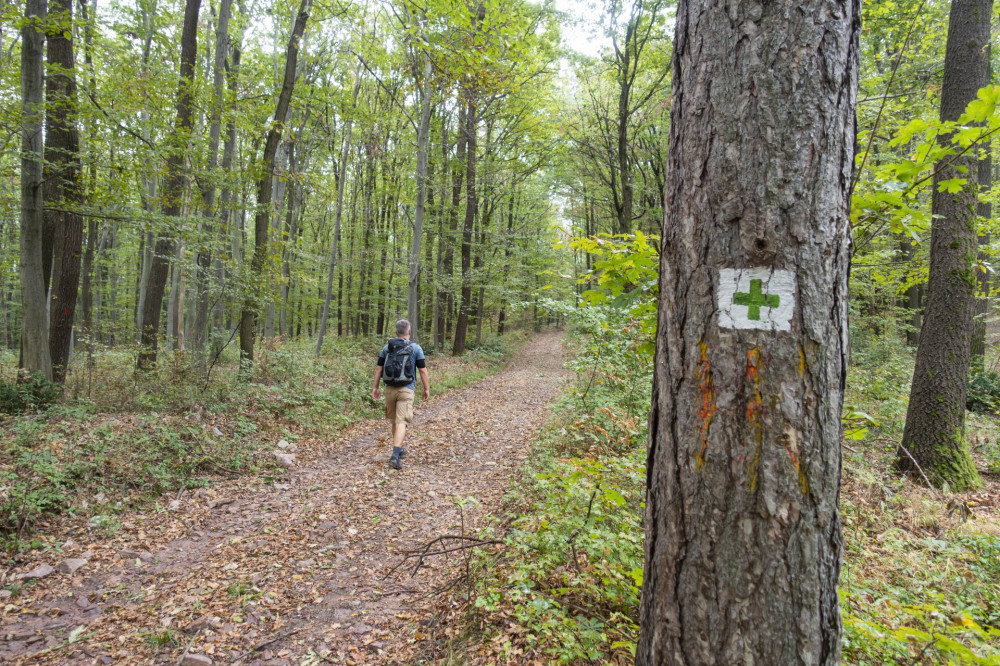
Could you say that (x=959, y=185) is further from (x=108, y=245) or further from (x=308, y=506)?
(x=108, y=245)

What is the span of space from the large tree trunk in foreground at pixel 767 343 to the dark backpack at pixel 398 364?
5.72 metres

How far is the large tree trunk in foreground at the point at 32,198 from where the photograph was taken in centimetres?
648

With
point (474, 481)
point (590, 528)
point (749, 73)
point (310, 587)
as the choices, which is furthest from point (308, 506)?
point (749, 73)

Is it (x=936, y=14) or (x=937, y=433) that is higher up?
(x=936, y=14)

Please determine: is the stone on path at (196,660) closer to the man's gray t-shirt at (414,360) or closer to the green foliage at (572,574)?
the green foliage at (572,574)

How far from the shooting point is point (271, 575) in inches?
159

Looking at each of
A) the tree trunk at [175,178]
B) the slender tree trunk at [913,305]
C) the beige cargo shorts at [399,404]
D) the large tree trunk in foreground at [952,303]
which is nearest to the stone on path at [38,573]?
the beige cargo shorts at [399,404]

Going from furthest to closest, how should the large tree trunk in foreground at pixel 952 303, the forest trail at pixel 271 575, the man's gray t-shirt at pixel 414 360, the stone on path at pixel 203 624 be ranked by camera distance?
the man's gray t-shirt at pixel 414 360
the large tree trunk in foreground at pixel 952 303
the stone on path at pixel 203 624
the forest trail at pixel 271 575

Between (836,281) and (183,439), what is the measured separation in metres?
7.70

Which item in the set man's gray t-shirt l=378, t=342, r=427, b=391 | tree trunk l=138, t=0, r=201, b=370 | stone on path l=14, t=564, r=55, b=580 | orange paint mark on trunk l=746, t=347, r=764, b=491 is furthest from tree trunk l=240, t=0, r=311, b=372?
orange paint mark on trunk l=746, t=347, r=764, b=491

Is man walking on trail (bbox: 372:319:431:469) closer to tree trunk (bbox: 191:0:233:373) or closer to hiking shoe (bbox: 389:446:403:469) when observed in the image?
hiking shoe (bbox: 389:446:403:469)

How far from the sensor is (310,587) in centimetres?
390

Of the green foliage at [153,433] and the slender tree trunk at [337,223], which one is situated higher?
the slender tree trunk at [337,223]

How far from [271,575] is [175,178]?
8.47 m
